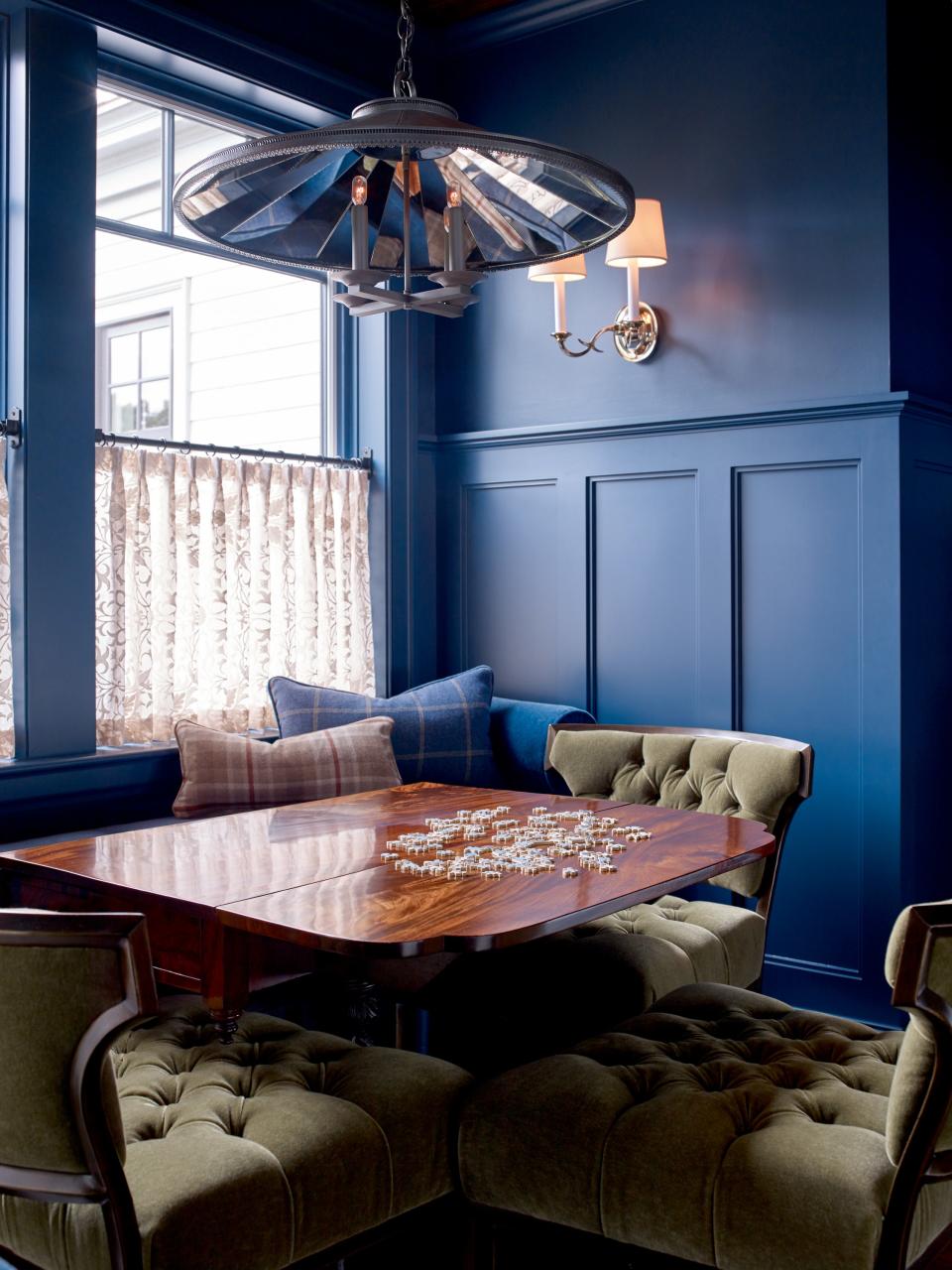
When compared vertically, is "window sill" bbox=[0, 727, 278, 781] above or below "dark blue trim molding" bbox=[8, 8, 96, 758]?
below

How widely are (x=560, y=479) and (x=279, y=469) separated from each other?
0.90m

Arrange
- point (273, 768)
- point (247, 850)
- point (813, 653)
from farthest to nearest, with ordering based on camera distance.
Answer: point (813, 653) → point (273, 768) → point (247, 850)

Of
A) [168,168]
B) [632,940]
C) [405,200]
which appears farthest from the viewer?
[168,168]

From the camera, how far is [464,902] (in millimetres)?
1949

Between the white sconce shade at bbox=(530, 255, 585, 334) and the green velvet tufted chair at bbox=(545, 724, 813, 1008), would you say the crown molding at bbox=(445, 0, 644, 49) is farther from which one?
the green velvet tufted chair at bbox=(545, 724, 813, 1008)

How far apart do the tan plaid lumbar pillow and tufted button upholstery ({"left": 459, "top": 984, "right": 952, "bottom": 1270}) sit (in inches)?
60.6

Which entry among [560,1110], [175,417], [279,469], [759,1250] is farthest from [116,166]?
[759,1250]

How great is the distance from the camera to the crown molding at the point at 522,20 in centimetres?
402

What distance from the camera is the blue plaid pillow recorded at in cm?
371

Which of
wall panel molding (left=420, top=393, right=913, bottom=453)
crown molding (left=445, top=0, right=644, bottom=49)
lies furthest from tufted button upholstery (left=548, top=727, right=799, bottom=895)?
crown molding (left=445, top=0, right=644, bottom=49)

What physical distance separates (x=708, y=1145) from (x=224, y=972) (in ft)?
2.45

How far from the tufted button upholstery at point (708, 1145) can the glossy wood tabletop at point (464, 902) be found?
→ 245 millimetres

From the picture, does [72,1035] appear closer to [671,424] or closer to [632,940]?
[632,940]

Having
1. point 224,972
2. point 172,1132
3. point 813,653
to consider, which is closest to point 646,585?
point 813,653
